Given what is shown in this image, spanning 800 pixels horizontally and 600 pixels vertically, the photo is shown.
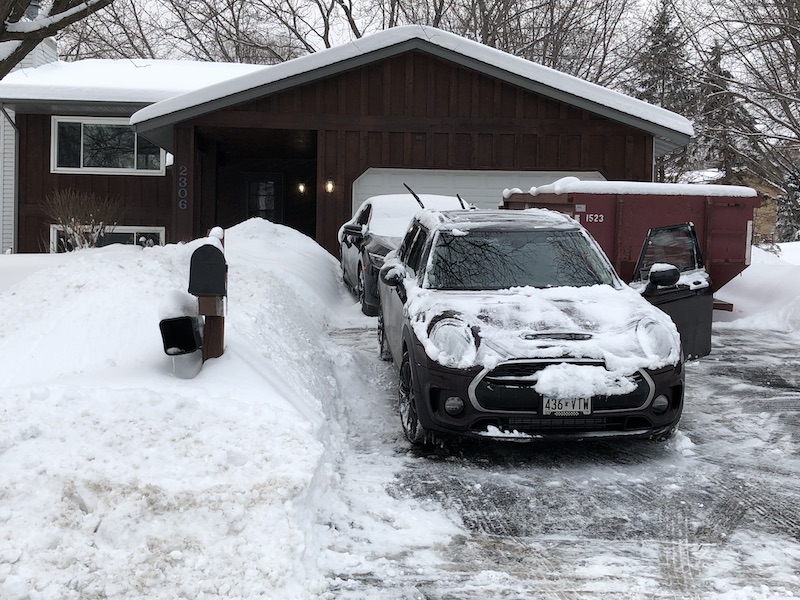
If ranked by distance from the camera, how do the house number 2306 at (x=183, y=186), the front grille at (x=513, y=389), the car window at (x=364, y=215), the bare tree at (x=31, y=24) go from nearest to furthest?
the front grille at (x=513, y=389) < the bare tree at (x=31, y=24) < the car window at (x=364, y=215) < the house number 2306 at (x=183, y=186)

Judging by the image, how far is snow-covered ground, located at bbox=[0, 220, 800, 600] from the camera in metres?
3.64

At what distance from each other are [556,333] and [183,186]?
1279 centimetres

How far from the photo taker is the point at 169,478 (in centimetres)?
416

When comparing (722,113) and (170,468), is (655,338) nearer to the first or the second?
(170,468)

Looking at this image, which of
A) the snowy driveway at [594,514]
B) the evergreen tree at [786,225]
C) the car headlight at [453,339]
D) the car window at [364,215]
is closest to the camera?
the snowy driveway at [594,514]

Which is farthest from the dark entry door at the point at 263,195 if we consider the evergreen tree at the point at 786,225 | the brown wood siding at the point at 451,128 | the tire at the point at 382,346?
the evergreen tree at the point at 786,225

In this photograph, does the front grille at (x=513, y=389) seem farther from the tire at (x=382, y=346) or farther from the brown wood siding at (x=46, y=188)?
the brown wood siding at (x=46, y=188)

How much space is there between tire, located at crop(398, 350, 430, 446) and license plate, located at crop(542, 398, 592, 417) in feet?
2.80

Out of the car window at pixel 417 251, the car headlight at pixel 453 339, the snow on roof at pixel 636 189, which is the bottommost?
the car headlight at pixel 453 339

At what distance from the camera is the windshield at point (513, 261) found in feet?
21.1

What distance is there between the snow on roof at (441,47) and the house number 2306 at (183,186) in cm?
117

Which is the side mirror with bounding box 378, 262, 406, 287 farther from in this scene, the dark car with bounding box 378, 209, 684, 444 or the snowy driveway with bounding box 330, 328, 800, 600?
the snowy driveway with bounding box 330, 328, 800, 600

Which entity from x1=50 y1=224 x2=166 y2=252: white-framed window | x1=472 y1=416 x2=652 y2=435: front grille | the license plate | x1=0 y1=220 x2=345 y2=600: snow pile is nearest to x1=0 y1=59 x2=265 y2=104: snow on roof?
x1=50 y1=224 x2=166 y2=252: white-framed window

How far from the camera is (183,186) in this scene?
16.9 metres
